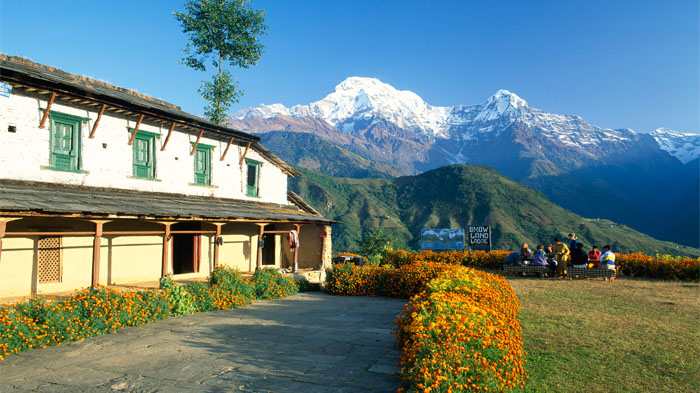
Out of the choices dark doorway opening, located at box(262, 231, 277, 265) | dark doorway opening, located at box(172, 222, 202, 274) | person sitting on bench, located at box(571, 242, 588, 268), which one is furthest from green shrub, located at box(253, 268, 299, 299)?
person sitting on bench, located at box(571, 242, 588, 268)

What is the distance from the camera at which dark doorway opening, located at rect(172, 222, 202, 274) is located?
17.6 m

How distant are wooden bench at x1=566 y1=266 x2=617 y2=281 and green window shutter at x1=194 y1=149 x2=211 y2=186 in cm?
1487

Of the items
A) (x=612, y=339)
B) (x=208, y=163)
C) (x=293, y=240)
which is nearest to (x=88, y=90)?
(x=208, y=163)

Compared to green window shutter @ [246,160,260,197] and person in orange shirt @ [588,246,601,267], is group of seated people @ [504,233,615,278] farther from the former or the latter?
green window shutter @ [246,160,260,197]

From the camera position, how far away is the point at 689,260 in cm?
1505

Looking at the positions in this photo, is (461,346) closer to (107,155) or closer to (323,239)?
(107,155)

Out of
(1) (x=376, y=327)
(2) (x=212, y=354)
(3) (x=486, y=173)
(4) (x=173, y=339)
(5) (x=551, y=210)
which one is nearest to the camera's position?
(2) (x=212, y=354)

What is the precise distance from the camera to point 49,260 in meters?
12.7

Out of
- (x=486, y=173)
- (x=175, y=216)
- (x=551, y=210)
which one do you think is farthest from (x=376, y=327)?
(x=486, y=173)

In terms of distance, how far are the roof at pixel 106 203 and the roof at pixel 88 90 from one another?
2899 millimetres

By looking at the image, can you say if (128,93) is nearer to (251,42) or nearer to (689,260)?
(251,42)

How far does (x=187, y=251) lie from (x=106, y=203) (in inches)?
235

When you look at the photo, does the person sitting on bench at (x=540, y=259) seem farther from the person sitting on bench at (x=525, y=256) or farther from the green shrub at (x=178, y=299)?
the green shrub at (x=178, y=299)

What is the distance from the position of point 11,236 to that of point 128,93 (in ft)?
29.3
